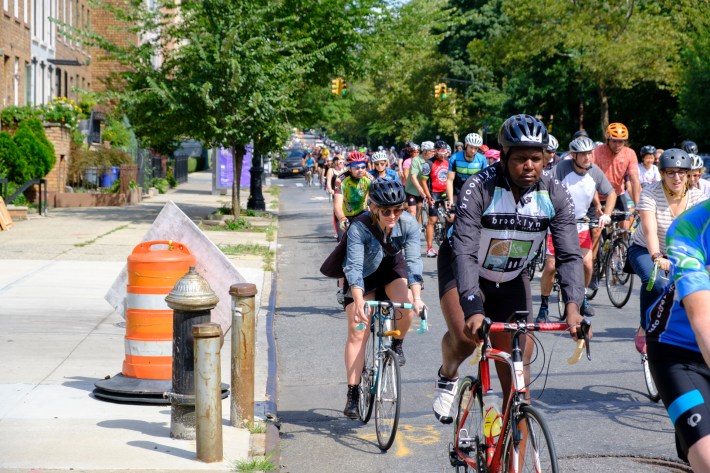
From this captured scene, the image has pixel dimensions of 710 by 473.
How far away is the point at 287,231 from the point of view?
2617 centimetres

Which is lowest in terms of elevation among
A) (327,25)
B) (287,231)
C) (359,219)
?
(287,231)

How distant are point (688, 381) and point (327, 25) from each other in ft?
81.0

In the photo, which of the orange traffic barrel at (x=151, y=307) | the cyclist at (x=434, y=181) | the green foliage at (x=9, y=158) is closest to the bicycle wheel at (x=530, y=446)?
the orange traffic barrel at (x=151, y=307)

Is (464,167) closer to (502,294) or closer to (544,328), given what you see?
(502,294)

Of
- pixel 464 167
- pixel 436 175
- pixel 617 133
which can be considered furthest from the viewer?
pixel 436 175

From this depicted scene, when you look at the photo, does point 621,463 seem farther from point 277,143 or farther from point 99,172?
point 99,172

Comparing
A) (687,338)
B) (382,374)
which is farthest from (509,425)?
(382,374)

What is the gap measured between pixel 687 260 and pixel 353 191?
31.3 feet

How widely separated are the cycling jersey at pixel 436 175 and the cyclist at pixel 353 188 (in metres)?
5.96

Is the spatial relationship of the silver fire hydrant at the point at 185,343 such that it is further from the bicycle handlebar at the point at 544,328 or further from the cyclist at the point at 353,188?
the cyclist at the point at 353,188

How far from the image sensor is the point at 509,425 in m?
4.71

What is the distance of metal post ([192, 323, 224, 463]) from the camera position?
6.30 m

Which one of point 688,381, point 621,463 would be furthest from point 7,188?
point 688,381

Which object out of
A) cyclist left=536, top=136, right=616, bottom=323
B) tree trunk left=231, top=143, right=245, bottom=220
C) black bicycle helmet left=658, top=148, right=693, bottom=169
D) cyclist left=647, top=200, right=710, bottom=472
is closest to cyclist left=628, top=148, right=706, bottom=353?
black bicycle helmet left=658, top=148, right=693, bottom=169
